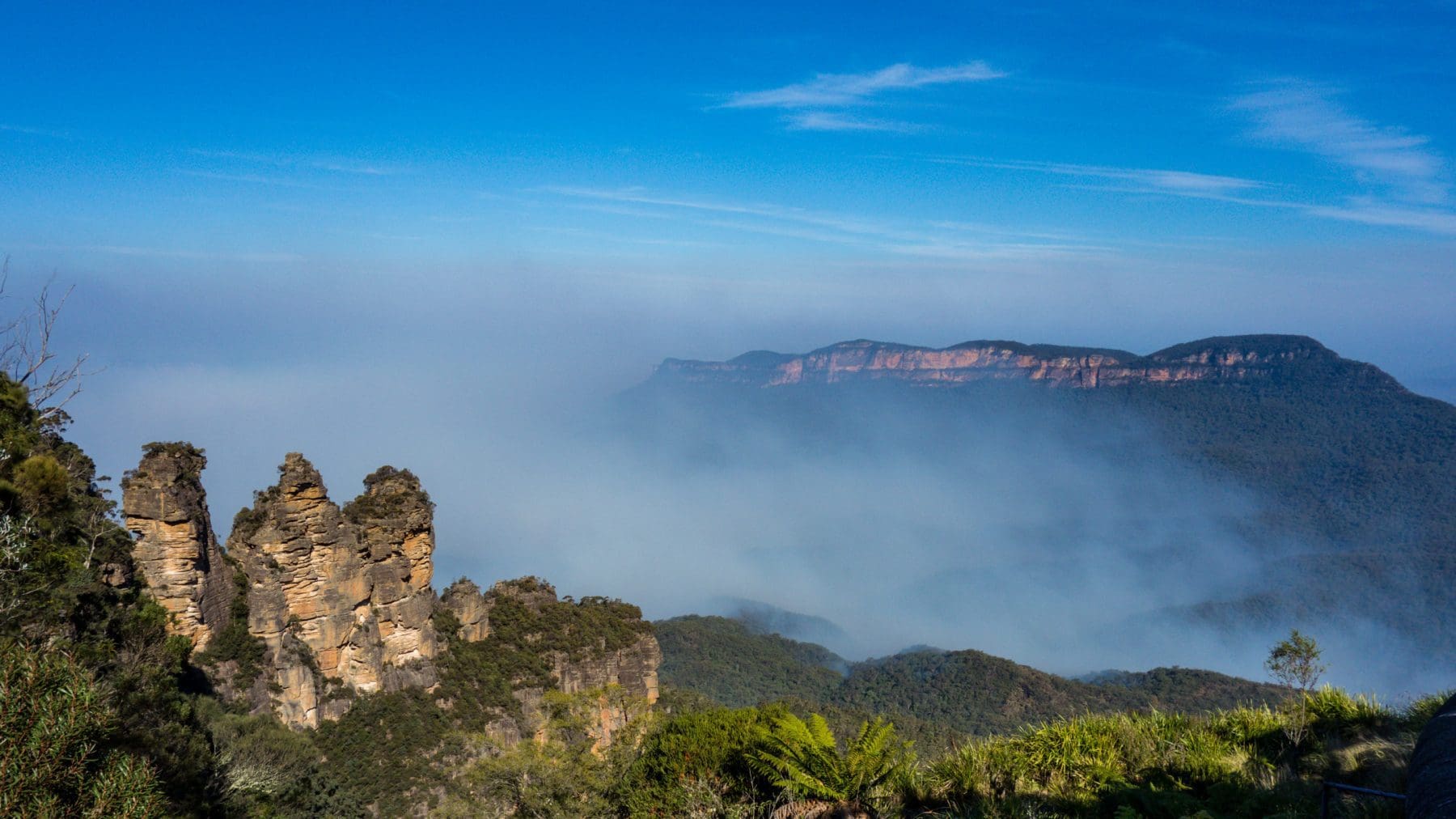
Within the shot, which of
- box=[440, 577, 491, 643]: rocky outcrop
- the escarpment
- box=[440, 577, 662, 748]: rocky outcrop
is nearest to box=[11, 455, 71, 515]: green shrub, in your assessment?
the escarpment

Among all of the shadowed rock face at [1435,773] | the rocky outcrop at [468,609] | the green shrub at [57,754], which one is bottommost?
the rocky outcrop at [468,609]

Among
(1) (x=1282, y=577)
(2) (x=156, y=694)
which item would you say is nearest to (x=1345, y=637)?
(1) (x=1282, y=577)

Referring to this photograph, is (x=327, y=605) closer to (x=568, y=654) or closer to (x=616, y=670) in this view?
(x=568, y=654)

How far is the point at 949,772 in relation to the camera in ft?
33.9

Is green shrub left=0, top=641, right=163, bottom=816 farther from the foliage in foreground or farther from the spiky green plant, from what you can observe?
the spiky green plant

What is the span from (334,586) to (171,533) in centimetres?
Result: 658

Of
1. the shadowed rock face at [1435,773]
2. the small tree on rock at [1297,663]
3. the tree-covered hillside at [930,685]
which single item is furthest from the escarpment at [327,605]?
the tree-covered hillside at [930,685]

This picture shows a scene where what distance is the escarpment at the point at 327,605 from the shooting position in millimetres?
24734

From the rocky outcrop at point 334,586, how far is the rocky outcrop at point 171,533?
8.05ft

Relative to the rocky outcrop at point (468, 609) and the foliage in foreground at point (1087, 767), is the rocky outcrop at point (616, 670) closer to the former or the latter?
the rocky outcrop at point (468, 609)

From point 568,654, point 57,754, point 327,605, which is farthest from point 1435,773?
point 568,654

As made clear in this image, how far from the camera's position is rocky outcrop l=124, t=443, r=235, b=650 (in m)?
24.2

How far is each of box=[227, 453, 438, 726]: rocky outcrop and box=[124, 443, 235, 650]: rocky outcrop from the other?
2.45 meters

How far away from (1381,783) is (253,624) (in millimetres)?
30582
